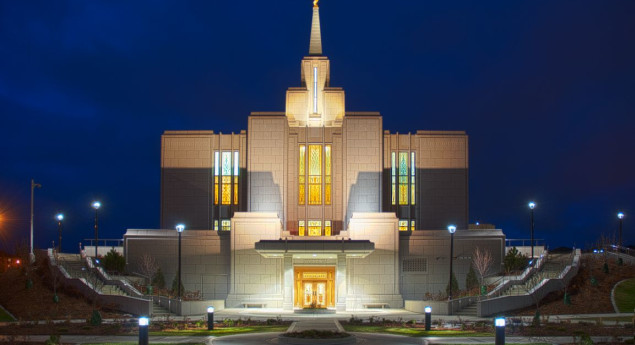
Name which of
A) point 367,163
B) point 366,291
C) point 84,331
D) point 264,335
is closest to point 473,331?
point 264,335

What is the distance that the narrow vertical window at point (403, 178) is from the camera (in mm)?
65125

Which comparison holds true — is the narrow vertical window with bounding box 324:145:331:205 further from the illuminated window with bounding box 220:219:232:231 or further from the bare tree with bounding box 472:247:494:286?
the bare tree with bounding box 472:247:494:286

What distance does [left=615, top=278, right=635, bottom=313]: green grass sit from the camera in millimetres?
41981

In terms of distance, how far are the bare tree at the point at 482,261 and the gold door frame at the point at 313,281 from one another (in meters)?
10.0

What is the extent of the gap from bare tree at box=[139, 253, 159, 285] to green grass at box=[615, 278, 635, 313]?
29720mm

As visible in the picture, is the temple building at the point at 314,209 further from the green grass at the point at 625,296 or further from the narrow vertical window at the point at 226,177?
the green grass at the point at 625,296

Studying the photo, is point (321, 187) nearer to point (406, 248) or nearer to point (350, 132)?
point (350, 132)

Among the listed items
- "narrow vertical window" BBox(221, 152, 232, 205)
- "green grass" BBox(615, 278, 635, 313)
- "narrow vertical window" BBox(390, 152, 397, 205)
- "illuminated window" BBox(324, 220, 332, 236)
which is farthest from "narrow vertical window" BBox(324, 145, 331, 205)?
"green grass" BBox(615, 278, 635, 313)

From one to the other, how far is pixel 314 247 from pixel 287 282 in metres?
3.11

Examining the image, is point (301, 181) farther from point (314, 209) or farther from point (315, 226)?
point (315, 226)

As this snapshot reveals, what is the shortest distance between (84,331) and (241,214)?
80.8 feet

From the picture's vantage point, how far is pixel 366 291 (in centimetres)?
5203

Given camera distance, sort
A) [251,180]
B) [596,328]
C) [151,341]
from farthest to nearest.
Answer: [251,180], [596,328], [151,341]

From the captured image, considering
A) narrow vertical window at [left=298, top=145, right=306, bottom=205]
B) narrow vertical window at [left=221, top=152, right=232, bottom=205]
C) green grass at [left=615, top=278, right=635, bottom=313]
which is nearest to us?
green grass at [left=615, top=278, right=635, bottom=313]
